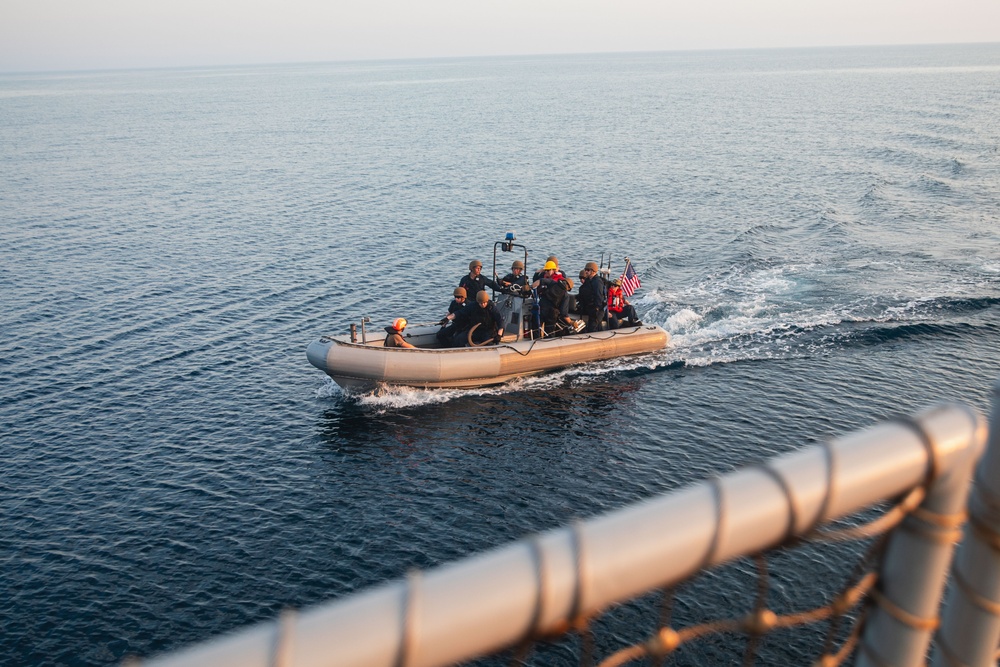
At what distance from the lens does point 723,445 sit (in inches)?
776

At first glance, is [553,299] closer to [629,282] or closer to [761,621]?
[629,282]

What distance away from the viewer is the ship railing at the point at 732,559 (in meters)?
1.61

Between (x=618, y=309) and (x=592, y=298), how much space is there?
44.9 inches

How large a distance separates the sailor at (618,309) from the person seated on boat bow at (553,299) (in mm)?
1318

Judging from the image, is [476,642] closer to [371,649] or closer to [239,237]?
[371,649]

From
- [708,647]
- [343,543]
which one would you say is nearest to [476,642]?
[708,647]

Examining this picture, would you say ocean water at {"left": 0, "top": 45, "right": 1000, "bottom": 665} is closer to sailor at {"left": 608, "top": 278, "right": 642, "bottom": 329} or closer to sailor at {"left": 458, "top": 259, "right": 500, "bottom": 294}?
sailor at {"left": 608, "top": 278, "right": 642, "bottom": 329}

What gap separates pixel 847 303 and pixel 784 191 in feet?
79.7

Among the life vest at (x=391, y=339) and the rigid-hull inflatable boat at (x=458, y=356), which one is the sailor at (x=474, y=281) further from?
the life vest at (x=391, y=339)

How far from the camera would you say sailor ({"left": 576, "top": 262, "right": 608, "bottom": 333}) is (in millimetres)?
24234

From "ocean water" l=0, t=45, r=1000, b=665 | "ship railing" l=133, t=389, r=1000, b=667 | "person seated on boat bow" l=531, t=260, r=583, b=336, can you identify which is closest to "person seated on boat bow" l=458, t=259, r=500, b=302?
"person seated on boat bow" l=531, t=260, r=583, b=336

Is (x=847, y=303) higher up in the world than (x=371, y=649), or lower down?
lower down

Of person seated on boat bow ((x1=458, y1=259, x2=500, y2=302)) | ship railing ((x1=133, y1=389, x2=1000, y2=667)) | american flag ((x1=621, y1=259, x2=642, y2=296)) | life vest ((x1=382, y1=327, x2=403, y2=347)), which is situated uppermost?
ship railing ((x1=133, y1=389, x2=1000, y2=667))

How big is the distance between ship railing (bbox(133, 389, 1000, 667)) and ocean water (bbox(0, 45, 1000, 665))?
11690mm
